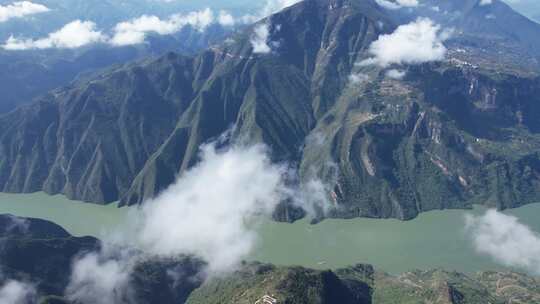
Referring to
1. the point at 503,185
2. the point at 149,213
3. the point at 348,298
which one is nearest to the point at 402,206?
the point at 503,185

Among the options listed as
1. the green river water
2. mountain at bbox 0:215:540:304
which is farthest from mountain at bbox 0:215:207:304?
the green river water

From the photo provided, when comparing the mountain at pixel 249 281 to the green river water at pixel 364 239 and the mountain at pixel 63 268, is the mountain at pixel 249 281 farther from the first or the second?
the green river water at pixel 364 239

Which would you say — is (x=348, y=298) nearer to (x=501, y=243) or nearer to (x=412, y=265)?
(x=412, y=265)

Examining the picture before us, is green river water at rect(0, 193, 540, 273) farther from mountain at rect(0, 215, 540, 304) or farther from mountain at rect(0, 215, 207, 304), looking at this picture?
mountain at rect(0, 215, 207, 304)

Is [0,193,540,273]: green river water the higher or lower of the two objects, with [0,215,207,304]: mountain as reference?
higher

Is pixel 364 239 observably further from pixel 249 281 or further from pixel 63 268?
pixel 63 268
